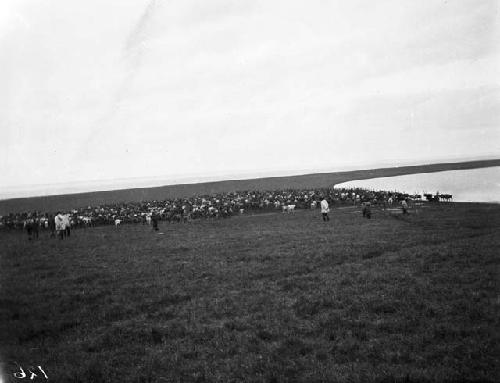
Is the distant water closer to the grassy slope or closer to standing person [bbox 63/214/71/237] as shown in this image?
the grassy slope

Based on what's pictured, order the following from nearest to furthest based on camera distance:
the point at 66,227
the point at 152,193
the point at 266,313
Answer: the point at 266,313
the point at 66,227
the point at 152,193

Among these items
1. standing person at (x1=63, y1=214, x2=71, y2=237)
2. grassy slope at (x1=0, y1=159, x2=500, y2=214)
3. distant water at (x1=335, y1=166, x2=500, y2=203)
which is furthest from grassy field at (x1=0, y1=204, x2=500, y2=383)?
grassy slope at (x1=0, y1=159, x2=500, y2=214)

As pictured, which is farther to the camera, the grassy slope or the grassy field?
the grassy slope

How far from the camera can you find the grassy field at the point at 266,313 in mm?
8359

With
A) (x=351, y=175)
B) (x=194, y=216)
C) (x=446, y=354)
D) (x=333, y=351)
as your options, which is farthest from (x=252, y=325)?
(x=351, y=175)

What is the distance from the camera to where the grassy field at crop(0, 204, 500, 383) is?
8.36 meters

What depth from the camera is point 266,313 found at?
11.5 meters

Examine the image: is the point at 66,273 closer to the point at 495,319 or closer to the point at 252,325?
the point at 252,325

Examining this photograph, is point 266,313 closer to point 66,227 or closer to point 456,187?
point 66,227

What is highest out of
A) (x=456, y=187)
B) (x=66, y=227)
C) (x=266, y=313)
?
(x=66, y=227)

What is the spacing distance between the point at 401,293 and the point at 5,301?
1282cm

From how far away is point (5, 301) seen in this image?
13898mm

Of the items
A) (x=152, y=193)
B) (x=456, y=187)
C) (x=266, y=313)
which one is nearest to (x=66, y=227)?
(x=266, y=313)

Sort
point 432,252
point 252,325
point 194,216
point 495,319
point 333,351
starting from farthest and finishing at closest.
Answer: point 194,216 → point 432,252 → point 252,325 → point 495,319 → point 333,351
